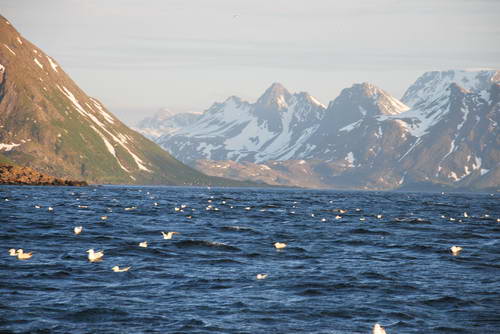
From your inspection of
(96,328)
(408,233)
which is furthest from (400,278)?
(408,233)

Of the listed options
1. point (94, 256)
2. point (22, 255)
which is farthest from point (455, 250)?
point (22, 255)

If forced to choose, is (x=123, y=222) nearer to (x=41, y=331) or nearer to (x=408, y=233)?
(x=408, y=233)

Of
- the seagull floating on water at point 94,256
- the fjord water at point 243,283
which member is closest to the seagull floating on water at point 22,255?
the fjord water at point 243,283

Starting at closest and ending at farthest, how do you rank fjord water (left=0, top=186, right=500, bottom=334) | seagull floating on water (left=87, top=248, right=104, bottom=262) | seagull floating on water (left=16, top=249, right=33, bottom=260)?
fjord water (left=0, top=186, right=500, bottom=334) → seagull floating on water (left=16, top=249, right=33, bottom=260) → seagull floating on water (left=87, top=248, right=104, bottom=262)

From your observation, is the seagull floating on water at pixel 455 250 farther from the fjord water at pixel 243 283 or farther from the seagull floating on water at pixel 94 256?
the seagull floating on water at pixel 94 256

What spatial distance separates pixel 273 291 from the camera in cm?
3866

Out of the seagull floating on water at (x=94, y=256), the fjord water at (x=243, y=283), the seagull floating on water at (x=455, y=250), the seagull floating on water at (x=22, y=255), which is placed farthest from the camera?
the seagull floating on water at (x=455, y=250)

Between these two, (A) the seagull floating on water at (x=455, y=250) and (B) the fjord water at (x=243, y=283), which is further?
(A) the seagull floating on water at (x=455, y=250)

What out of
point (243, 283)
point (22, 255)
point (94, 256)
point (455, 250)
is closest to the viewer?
point (243, 283)

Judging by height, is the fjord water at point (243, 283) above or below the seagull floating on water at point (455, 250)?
below

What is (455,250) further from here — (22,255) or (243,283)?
(22,255)

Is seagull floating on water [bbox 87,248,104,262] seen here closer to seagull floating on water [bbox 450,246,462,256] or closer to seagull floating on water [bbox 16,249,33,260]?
seagull floating on water [bbox 16,249,33,260]

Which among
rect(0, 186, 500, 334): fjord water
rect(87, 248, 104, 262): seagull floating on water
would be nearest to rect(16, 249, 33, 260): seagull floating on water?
rect(0, 186, 500, 334): fjord water

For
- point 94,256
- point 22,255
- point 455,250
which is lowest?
point 22,255
